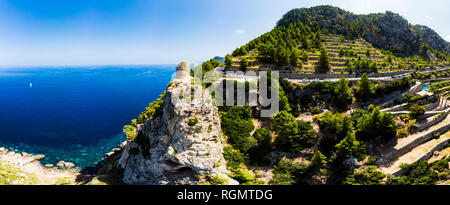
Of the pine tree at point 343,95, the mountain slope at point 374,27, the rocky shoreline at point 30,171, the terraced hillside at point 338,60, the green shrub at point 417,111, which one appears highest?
the mountain slope at point 374,27

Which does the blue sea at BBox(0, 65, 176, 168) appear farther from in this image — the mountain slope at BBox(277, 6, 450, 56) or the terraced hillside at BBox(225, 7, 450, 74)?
the mountain slope at BBox(277, 6, 450, 56)

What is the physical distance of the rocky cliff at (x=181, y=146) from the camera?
89.6ft

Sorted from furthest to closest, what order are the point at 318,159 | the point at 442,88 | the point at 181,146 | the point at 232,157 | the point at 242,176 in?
the point at 442,88 < the point at 232,157 < the point at 318,159 < the point at 181,146 < the point at 242,176

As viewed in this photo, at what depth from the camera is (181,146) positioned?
2748cm

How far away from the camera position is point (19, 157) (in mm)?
39812

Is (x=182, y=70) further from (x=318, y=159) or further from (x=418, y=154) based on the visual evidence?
(x=418, y=154)

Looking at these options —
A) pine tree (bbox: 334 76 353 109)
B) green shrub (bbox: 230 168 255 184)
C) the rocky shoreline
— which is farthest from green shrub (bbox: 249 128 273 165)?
the rocky shoreline

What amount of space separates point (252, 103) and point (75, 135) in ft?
155

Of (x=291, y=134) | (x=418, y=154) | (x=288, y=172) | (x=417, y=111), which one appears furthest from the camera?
(x=417, y=111)

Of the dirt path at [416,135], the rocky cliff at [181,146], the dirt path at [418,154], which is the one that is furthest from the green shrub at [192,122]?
the dirt path at [416,135]

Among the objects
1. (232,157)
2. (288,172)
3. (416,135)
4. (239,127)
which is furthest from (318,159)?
(416,135)

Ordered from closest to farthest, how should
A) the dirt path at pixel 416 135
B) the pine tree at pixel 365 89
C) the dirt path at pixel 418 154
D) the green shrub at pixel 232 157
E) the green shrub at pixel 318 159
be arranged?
the dirt path at pixel 418 154
the green shrub at pixel 318 159
the dirt path at pixel 416 135
the green shrub at pixel 232 157
the pine tree at pixel 365 89

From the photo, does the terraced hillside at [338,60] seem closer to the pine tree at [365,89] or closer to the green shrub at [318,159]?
the pine tree at [365,89]
